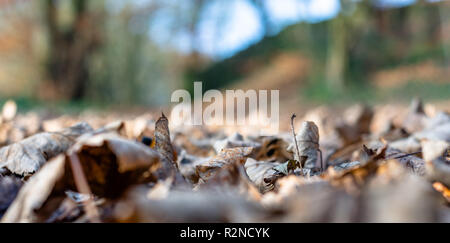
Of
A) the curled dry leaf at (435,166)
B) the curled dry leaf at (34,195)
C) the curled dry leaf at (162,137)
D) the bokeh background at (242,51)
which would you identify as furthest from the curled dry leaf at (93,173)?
the bokeh background at (242,51)

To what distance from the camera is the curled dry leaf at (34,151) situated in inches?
37.1

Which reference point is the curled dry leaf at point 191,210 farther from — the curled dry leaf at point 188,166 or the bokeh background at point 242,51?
the bokeh background at point 242,51

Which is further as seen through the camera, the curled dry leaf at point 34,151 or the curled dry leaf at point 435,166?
the curled dry leaf at point 34,151

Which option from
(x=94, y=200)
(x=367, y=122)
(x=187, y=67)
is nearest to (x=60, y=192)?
(x=94, y=200)

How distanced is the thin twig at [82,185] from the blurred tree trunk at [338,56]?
42.7 ft

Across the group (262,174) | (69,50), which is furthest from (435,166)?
(69,50)

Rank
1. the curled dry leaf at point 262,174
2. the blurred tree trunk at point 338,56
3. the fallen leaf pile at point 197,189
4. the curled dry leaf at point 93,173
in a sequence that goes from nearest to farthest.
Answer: the fallen leaf pile at point 197,189 < the curled dry leaf at point 93,173 < the curled dry leaf at point 262,174 < the blurred tree trunk at point 338,56

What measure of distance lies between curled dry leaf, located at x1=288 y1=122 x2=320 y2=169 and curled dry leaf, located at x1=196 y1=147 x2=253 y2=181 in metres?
0.15

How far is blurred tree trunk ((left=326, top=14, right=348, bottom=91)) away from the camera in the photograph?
13.3 meters

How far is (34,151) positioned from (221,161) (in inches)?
17.7

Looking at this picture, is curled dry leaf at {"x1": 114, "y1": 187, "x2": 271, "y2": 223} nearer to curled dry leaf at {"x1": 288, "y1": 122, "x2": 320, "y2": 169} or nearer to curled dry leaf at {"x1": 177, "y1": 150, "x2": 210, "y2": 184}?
curled dry leaf at {"x1": 177, "y1": 150, "x2": 210, "y2": 184}

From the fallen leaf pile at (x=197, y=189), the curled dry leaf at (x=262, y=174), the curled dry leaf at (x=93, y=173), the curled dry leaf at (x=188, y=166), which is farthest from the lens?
the curled dry leaf at (x=188, y=166)

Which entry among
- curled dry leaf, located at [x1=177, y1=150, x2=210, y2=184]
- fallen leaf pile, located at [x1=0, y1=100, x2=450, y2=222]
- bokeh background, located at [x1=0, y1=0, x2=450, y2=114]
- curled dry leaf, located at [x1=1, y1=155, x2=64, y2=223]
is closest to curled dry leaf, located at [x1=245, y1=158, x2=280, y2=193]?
fallen leaf pile, located at [x1=0, y1=100, x2=450, y2=222]
